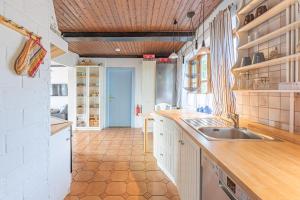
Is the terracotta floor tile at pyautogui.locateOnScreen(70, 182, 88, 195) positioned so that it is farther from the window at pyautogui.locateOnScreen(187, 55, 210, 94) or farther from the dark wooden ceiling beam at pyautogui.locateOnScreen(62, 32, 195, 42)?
the dark wooden ceiling beam at pyautogui.locateOnScreen(62, 32, 195, 42)

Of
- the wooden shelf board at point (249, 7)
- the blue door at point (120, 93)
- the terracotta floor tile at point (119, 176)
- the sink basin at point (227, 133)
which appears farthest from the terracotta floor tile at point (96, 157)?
the blue door at point (120, 93)

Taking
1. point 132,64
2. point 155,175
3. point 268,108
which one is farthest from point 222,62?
point 132,64

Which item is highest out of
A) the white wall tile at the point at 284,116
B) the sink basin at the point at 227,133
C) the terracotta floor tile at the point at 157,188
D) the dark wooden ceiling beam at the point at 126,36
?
the dark wooden ceiling beam at the point at 126,36

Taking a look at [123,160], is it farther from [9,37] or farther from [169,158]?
[9,37]

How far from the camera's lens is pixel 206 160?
138 cm

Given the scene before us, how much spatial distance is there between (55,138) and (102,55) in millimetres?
5212

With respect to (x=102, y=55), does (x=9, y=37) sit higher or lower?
lower

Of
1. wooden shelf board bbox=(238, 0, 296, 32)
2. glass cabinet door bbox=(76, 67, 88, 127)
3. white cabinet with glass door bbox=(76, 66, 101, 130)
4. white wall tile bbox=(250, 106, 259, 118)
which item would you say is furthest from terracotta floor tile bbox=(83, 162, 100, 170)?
glass cabinet door bbox=(76, 67, 88, 127)

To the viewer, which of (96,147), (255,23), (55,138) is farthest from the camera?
(96,147)

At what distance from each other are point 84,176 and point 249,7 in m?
2.96

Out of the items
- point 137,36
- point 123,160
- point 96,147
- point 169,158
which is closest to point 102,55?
point 137,36

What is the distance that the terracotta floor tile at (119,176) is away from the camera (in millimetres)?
2973

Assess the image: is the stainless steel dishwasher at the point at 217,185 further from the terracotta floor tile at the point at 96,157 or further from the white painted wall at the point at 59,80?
the white painted wall at the point at 59,80

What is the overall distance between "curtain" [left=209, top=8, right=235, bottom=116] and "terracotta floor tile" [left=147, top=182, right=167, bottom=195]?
1222 millimetres
